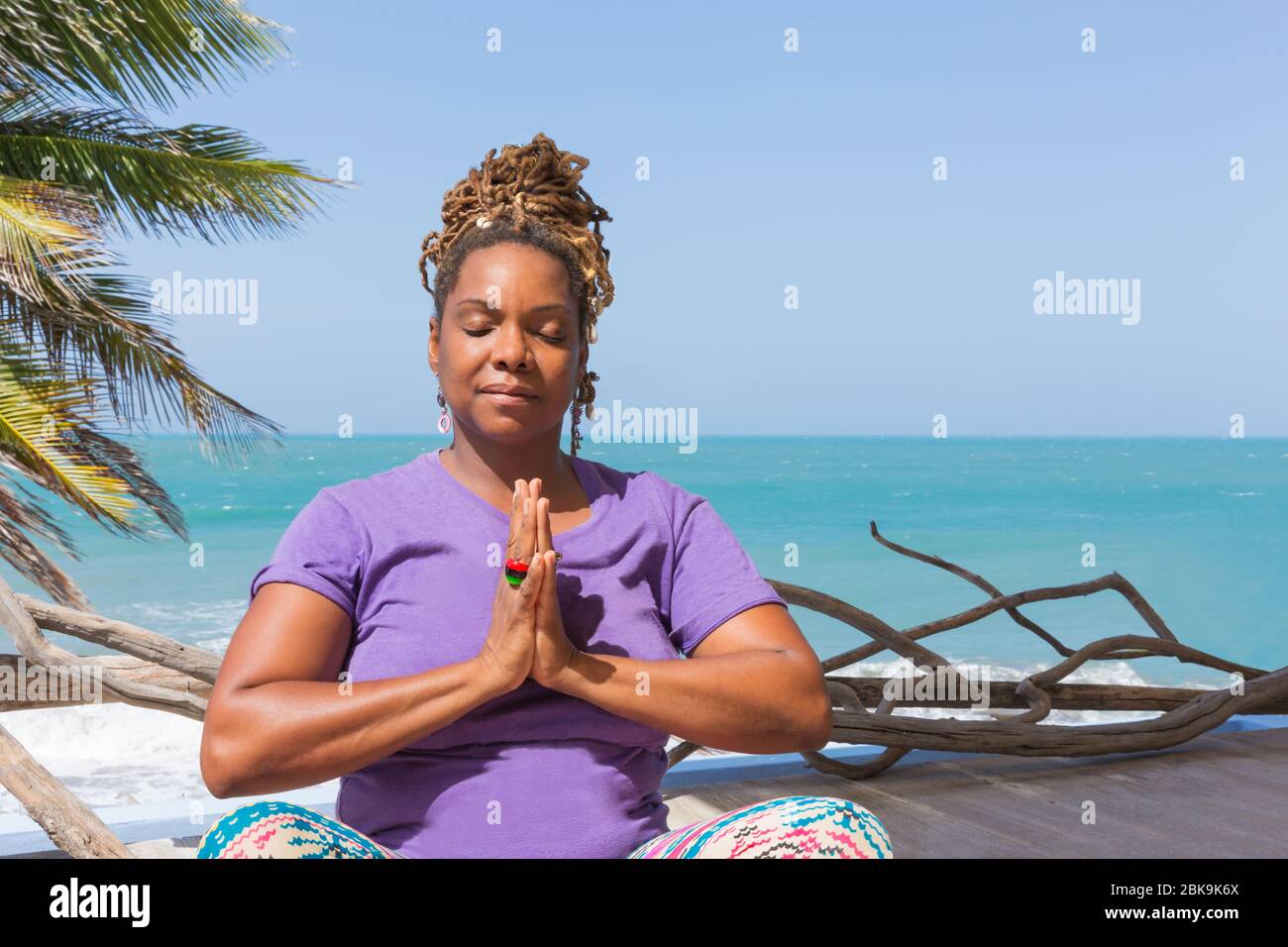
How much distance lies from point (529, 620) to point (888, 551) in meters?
23.2

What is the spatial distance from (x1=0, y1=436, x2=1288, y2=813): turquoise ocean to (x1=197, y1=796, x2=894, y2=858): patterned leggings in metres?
5.31

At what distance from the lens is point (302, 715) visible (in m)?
1.32

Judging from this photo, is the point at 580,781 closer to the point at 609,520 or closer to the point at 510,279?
the point at 609,520

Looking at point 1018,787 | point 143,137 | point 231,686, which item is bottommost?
point 1018,787

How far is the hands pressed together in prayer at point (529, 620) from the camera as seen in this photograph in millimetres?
1343

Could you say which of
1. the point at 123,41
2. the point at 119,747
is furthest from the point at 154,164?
the point at 119,747

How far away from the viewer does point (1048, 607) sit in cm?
1905

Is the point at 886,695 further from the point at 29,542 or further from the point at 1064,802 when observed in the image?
the point at 29,542

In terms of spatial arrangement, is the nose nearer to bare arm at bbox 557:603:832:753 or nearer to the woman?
the woman

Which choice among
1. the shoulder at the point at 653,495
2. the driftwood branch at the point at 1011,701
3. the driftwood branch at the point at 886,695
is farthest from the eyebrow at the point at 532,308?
the driftwood branch at the point at 1011,701

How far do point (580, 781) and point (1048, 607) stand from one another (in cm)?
1897

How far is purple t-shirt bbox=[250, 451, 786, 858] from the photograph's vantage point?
4.65 ft
